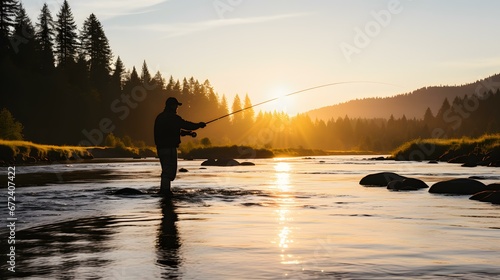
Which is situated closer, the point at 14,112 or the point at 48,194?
the point at 48,194

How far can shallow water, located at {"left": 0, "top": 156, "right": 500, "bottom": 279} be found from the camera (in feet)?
24.3

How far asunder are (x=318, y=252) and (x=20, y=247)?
425cm

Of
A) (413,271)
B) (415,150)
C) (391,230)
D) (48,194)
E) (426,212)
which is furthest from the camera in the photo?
(415,150)

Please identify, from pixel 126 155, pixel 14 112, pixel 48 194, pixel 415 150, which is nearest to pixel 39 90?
pixel 14 112

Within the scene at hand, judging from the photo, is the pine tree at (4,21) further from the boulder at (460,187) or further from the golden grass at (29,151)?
the boulder at (460,187)

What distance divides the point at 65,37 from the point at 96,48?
25.5 ft

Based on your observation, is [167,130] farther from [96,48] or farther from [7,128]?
[96,48]

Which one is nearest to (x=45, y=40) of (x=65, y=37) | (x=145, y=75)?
(x=65, y=37)

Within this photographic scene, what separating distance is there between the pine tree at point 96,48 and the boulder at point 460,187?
115369 mm

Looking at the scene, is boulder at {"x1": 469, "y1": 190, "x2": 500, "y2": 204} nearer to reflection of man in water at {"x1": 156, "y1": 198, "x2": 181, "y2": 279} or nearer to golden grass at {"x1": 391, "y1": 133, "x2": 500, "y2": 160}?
reflection of man in water at {"x1": 156, "y1": 198, "x2": 181, "y2": 279}

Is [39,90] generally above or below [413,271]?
above

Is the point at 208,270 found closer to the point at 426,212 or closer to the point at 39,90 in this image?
the point at 426,212

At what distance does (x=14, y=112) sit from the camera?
102438 mm

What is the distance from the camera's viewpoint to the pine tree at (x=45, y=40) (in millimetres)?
113000
